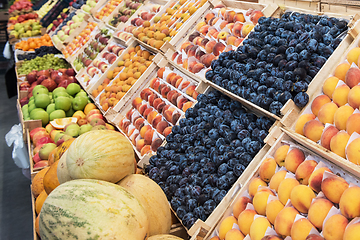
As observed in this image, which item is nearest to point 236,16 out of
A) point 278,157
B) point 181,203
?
point 278,157

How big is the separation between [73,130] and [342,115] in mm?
2574

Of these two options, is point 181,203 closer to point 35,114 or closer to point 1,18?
point 35,114

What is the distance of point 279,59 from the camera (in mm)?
1710

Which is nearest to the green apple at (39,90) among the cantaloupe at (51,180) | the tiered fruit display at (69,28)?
the tiered fruit display at (69,28)

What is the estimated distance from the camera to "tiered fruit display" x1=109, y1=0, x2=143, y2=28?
434cm

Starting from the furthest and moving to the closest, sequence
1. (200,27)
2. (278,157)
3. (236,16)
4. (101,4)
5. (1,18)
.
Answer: (1,18) < (101,4) < (200,27) < (236,16) < (278,157)

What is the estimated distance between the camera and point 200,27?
2771 mm

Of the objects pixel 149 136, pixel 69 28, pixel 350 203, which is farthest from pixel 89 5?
pixel 350 203

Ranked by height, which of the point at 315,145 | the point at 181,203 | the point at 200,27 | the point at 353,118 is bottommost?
the point at 181,203

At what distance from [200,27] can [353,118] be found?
190cm

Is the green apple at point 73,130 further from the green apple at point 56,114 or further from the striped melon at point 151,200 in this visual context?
the striped melon at point 151,200

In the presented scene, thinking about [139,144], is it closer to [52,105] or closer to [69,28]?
[52,105]

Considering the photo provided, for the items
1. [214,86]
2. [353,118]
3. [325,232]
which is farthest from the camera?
[214,86]

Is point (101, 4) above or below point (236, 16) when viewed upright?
below
